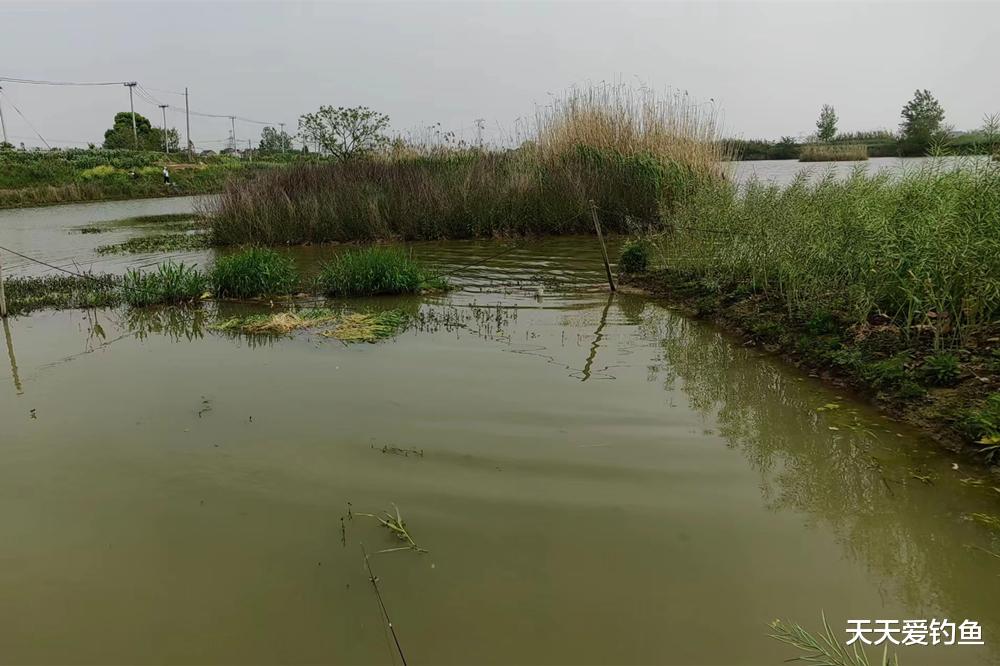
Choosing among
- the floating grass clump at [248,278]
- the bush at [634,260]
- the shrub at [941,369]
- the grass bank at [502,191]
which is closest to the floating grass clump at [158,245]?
the grass bank at [502,191]

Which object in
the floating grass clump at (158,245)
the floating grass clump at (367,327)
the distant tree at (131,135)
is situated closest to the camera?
the floating grass clump at (367,327)

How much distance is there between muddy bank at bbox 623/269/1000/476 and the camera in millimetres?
3596

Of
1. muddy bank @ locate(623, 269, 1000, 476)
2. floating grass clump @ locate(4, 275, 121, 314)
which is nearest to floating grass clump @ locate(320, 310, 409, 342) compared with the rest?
muddy bank @ locate(623, 269, 1000, 476)

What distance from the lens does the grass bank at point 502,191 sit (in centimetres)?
1338

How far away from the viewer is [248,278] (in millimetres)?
8375

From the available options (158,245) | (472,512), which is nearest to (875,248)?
(472,512)

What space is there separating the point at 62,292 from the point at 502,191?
8.23 m

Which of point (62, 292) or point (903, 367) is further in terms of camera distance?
point (62, 292)

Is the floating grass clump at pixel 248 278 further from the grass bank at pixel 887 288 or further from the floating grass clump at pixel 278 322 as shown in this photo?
the grass bank at pixel 887 288

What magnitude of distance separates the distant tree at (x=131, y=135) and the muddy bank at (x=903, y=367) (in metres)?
53.3

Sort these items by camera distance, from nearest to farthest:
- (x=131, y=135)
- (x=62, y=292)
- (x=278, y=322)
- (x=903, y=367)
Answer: (x=903, y=367)
(x=278, y=322)
(x=62, y=292)
(x=131, y=135)

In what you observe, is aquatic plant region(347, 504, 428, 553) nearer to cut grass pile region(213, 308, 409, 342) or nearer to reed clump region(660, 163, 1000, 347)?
cut grass pile region(213, 308, 409, 342)

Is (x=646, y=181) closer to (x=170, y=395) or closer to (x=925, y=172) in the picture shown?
(x=925, y=172)

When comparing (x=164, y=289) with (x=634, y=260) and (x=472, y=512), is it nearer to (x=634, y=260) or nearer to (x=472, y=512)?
(x=634, y=260)
